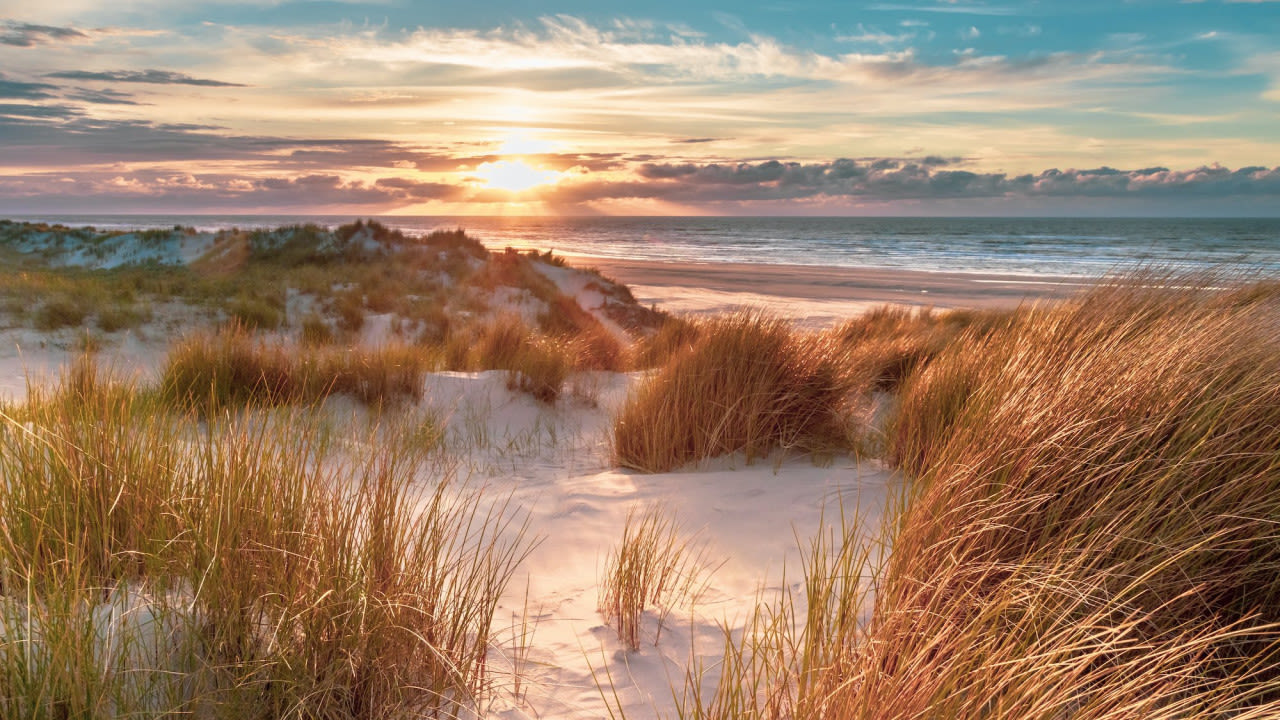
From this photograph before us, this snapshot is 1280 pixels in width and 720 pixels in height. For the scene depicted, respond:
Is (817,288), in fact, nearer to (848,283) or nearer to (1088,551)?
(848,283)

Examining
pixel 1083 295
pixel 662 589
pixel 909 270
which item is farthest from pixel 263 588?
pixel 909 270

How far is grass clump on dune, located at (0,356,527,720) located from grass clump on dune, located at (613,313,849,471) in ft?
8.11

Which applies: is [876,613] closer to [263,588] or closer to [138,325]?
[263,588]

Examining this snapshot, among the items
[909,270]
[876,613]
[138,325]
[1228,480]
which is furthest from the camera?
[909,270]

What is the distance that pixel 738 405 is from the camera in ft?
15.7

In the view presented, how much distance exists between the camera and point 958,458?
270 centimetres

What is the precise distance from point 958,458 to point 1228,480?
2.56 feet

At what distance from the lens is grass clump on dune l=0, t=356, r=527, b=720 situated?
1765 millimetres

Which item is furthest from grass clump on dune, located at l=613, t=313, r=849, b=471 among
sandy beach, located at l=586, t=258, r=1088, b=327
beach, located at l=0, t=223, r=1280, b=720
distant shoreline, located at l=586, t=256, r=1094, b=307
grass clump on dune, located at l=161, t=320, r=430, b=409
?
distant shoreline, located at l=586, t=256, r=1094, b=307

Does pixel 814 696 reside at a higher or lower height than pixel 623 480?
higher

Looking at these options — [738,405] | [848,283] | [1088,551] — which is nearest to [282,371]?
[738,405]

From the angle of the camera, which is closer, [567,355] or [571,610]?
[571,610]

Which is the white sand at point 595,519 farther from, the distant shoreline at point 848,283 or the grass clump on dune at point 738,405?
the distant shoreline at point 848,283

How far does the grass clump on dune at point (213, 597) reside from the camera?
1.76 meters
